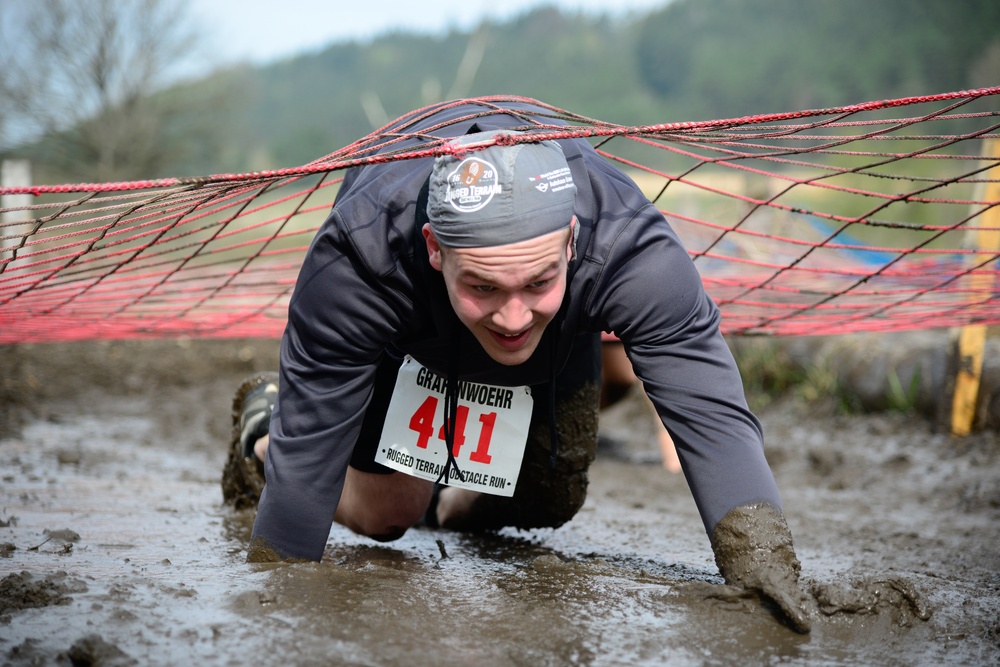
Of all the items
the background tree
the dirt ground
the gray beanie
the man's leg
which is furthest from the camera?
the background tree

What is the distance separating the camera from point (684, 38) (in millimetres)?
45156

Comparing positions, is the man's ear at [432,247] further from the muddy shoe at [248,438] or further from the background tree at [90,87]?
the background tree at [90,87]

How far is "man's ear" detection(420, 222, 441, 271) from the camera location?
1946mm

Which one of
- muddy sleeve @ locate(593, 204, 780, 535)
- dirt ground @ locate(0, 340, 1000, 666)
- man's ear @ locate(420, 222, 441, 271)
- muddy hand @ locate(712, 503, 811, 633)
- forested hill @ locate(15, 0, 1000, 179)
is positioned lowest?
dirt ground @ locate(0, 340, 1000, 666)

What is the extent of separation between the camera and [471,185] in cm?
186

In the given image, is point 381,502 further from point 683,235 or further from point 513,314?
point 683,235

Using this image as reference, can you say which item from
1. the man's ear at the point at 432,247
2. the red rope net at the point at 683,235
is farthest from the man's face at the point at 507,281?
the red rope net at the point at 683,235

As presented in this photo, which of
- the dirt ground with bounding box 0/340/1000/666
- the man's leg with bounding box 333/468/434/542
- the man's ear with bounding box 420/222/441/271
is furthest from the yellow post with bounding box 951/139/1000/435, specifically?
the man's ear with bounding box 420/222/441/271

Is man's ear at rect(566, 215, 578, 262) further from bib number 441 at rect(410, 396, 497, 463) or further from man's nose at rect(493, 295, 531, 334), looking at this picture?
bib number 441 at rect(410, 396, 497, 463)

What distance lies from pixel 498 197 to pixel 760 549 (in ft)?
3.05

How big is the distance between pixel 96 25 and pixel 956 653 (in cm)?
1716

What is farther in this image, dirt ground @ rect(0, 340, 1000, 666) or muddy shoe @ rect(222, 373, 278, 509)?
muddy shoe @ rect(222, 373, 278, 509)

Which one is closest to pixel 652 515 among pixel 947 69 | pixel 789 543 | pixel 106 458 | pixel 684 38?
pixel 789 543

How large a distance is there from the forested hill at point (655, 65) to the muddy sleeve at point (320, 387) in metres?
20.5
